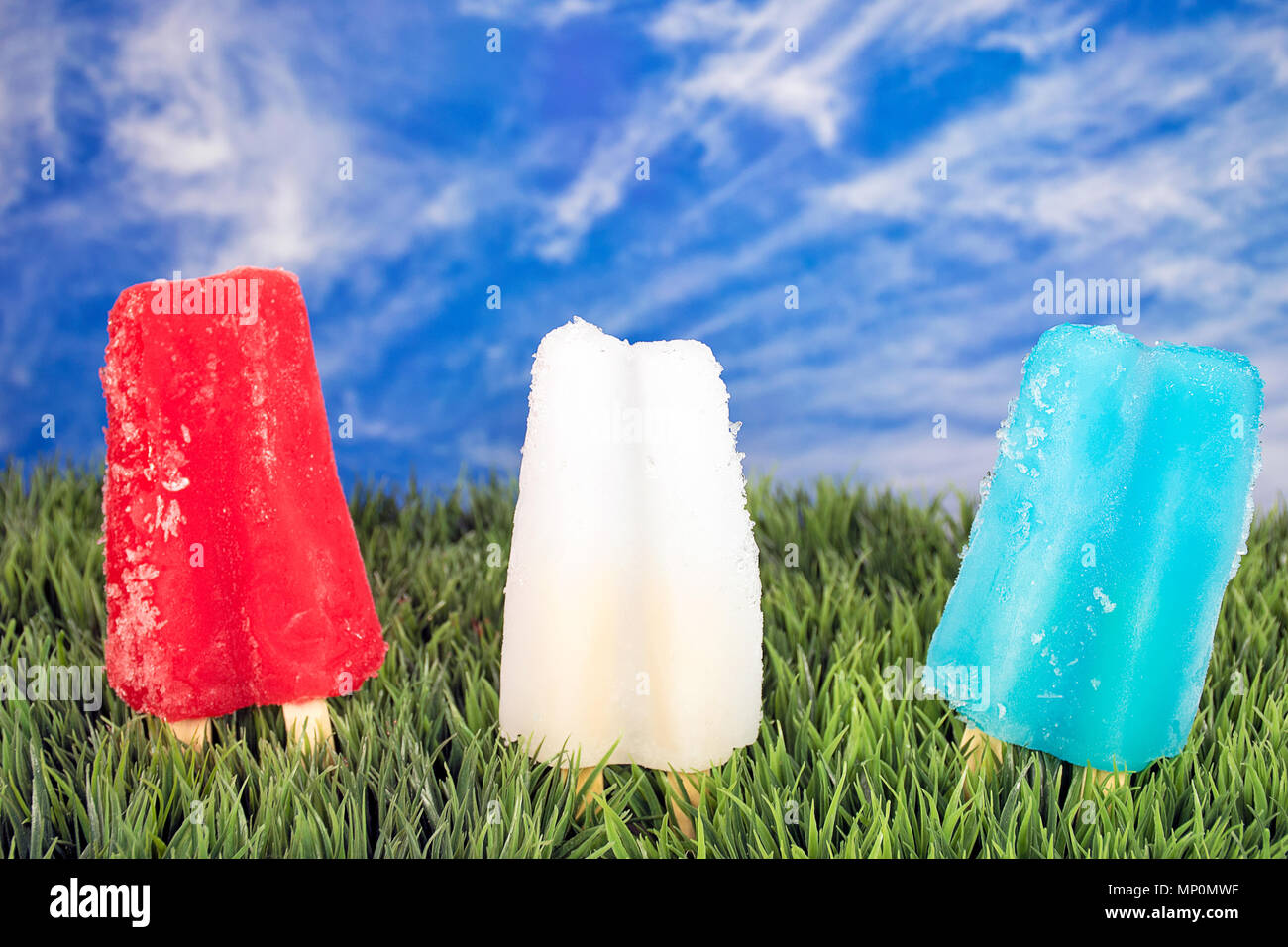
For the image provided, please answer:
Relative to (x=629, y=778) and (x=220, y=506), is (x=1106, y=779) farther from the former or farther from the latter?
(x=220, y=506)

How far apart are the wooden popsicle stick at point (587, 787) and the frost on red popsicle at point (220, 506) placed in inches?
16.9

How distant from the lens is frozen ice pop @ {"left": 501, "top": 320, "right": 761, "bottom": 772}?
1.53m

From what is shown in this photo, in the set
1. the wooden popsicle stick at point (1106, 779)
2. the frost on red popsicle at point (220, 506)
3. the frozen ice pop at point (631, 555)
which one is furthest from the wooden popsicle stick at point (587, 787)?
the wooden popsicle stick at point (1106, 779)

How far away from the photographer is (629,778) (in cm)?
168

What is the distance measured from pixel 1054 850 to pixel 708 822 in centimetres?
49

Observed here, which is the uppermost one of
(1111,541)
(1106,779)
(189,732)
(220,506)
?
(220,506)

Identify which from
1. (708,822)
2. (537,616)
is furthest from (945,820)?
(537,616)

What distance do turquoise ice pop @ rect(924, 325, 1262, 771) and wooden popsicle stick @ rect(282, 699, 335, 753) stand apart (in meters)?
1.05

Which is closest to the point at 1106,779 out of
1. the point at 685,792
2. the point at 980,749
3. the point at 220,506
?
the point at 980,749

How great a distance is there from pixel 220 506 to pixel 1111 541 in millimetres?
1393

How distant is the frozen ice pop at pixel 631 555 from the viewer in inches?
60.1

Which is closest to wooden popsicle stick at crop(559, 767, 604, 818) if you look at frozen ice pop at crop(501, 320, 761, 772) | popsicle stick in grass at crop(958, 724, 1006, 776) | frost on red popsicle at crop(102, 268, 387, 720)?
frozen ice pop at crop(501, 320, 761, 772)

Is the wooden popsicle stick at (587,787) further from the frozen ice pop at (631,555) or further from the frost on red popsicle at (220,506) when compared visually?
the frost on red popsicle at (220,506)

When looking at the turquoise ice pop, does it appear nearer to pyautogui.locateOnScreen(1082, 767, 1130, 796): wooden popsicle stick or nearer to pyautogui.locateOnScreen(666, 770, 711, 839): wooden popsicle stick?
pyautogui.locateOnScreen(1082, 767, 1130, 796): wooden popsicle stick
